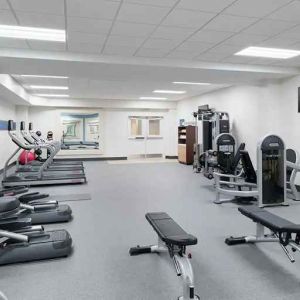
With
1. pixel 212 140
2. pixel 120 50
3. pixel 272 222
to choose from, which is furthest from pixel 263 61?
pixel 272 222

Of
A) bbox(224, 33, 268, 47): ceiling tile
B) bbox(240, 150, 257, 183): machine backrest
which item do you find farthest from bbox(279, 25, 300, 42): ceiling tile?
bbox(240, 150, 257, 183): machine backrest

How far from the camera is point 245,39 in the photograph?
4.30m

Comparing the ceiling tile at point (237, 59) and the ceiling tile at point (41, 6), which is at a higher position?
the ceiling tile at point (237, 59)

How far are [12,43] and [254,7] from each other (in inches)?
134

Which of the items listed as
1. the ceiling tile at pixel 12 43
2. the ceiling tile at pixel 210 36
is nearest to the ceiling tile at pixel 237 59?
the ceiling tile at pixel 210 36

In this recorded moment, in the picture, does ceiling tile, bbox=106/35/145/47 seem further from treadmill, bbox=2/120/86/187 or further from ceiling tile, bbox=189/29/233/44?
treadmill, bbox=2/120/86/187

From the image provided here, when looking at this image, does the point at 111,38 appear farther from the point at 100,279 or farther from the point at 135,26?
the point at 100,279

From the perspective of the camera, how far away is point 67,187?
6660 mm

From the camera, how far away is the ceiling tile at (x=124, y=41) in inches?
166

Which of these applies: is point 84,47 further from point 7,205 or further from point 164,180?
point 164,180

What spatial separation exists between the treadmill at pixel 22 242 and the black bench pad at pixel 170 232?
950 mm

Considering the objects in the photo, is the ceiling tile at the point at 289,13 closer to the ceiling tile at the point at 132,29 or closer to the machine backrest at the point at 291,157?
the ceiling tile at the point at 132,29

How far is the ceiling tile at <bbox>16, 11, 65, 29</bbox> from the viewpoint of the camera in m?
3.40

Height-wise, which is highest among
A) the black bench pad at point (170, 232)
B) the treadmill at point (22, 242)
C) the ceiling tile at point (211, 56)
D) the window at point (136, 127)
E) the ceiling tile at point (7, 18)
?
the ceiling tile at point (211, 56)
